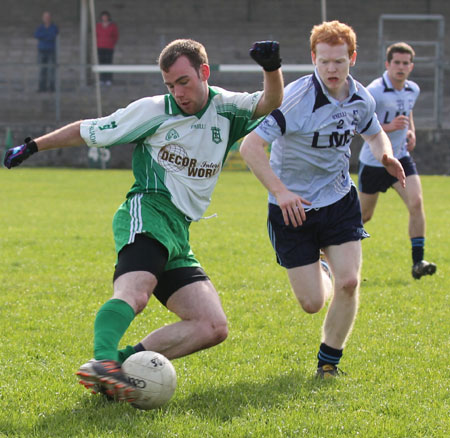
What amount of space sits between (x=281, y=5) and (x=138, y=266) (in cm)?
3024

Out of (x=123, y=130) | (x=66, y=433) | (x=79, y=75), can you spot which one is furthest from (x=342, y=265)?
(x=79, y=75)

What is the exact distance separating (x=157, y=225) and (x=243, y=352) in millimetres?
1369

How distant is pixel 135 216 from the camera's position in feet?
14.2

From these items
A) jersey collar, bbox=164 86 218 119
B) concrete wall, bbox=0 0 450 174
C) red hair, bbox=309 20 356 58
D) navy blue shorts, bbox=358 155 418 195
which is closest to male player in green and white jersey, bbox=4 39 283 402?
jersey collar, bbox=164 86 218 119

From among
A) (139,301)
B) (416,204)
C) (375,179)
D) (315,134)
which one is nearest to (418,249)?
(416,204)

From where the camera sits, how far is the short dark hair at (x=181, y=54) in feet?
14.0

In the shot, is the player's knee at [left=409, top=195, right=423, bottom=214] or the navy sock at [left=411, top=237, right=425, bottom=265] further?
the player's knee at [left=409, top=195, right=423, bottom=214]

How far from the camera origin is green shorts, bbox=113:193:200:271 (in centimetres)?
426

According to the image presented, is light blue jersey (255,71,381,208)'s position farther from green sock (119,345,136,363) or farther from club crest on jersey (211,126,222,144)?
green sock (119,345,136,363)

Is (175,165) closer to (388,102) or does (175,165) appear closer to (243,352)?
(243,352)

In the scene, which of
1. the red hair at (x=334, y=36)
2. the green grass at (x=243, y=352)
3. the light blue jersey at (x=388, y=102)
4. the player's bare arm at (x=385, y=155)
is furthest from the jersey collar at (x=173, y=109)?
the light blue jersey at (x=388, y=102)

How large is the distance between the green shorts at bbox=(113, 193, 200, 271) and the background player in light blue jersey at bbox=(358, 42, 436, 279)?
4.20m

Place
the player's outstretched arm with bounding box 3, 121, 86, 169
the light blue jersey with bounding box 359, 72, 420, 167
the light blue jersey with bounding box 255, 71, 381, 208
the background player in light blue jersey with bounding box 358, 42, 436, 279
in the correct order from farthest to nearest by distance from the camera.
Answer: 1. the light blue jersey with bounding box 359, 72, 420, 167
2. the background player in light blue jersey with bounding box 358, 42, 436, 279
3. the light blue jersey with bounding box 255, 71, 381, 208
4. the player's outstretched arm with bounding box 3, 121, 86, 169

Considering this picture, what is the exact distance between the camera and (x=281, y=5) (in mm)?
32875
